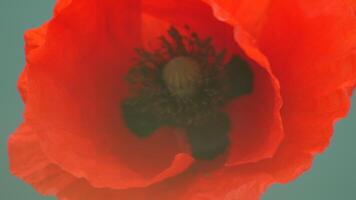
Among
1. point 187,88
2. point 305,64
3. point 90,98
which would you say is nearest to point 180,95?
point 187,88

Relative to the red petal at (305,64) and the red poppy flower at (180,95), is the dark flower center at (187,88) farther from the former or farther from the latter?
the red petal at (305,64)

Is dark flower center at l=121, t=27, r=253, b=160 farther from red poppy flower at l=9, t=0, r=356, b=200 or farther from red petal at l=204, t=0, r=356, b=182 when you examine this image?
red petal at l=204, t=0, r=356, b=182

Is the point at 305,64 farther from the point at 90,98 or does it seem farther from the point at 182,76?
the point at 90,98

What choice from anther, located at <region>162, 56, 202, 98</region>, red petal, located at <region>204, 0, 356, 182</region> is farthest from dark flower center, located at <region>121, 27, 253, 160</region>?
red petal, located at <region>204, 0, 356, 182</region>

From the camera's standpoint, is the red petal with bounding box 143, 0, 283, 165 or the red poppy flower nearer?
the red poppy flower

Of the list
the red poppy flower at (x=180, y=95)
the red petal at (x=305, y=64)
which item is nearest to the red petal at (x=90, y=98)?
the red poppy flower at (x=180, y=95)

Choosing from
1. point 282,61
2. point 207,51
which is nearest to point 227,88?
point 207,51

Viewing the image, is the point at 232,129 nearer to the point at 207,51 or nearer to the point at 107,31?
the point at 207,51
